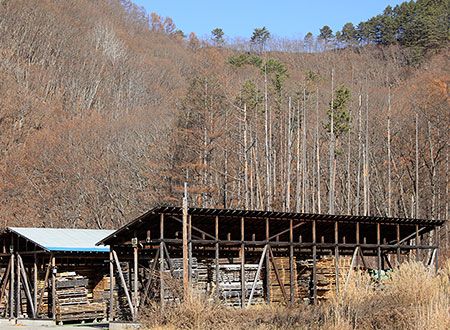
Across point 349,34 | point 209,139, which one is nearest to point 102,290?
point 209,139

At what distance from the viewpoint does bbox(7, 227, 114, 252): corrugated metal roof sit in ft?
103

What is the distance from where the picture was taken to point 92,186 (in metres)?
59.3

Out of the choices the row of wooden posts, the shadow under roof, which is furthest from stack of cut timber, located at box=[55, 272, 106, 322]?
the shadow under roof

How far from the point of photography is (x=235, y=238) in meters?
32.9

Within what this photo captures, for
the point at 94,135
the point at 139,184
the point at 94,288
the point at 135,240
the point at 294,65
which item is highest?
the point at 294,65

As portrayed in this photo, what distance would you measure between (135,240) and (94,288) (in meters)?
8.74

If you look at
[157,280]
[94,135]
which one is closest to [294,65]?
[94,135]

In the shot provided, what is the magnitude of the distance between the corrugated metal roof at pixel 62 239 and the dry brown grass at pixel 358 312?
967cm

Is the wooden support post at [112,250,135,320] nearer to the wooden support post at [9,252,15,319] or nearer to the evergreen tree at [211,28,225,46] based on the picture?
the wooden support post at [9,252,15,319]

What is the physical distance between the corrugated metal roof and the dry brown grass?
967 centimetres

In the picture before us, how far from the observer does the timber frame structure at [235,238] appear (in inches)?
1022

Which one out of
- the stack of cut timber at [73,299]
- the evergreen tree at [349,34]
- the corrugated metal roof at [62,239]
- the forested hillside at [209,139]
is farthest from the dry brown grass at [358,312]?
the evergreen tree at [349,34]

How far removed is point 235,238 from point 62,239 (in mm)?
7035

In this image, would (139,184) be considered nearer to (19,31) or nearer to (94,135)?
(94,135)
